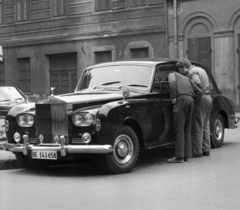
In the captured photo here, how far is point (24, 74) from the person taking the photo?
114ft

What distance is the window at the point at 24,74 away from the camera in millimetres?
34438

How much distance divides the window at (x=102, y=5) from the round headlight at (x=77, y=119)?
71.1 ft

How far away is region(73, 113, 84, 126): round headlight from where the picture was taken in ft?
29.7

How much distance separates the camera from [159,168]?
9.79 m

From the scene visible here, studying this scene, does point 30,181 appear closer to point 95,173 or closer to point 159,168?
point 95,173

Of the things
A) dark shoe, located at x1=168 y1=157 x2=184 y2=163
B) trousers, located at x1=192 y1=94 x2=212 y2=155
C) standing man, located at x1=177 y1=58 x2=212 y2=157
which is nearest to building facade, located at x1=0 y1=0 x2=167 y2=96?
standing man, located at x1=177 y1=58 x2=212 y2=157

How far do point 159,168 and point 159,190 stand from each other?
7.11 ft

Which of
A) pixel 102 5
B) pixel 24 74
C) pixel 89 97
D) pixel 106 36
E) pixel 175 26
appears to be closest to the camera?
pixel 89 97

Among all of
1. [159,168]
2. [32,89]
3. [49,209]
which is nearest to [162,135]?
[159,168]

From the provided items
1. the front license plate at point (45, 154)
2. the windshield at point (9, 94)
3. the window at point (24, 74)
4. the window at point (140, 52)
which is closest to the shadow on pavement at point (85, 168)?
the front license plate at point (45, 154)

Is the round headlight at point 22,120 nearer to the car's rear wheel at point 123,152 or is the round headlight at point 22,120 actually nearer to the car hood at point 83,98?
the car hood at point 83,98

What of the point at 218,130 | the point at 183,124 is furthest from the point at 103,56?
the point at 183,124

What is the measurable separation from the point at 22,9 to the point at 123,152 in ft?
87.4

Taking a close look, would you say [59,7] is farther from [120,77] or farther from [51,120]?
[51,120]
